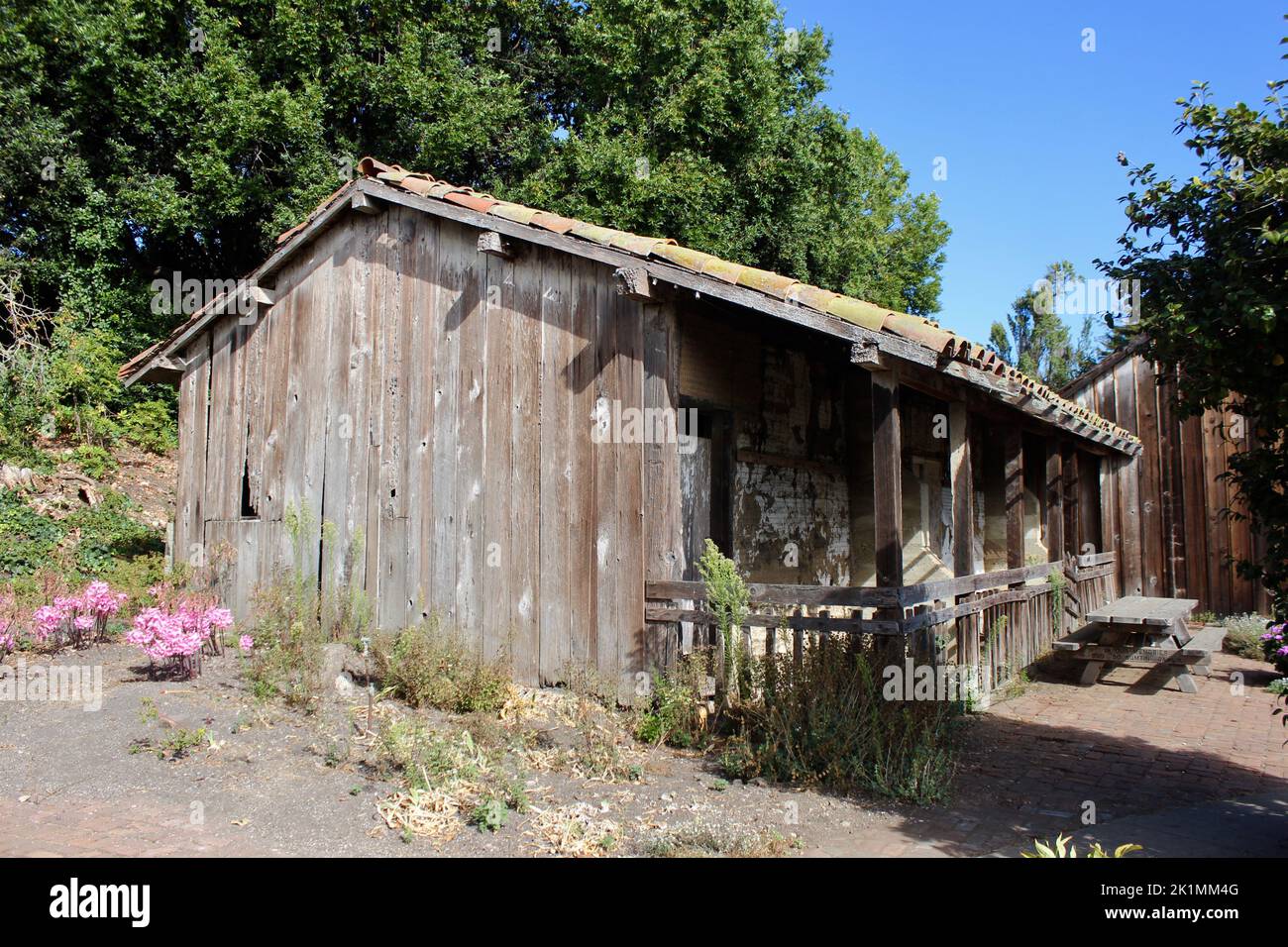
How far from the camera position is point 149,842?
4270mm

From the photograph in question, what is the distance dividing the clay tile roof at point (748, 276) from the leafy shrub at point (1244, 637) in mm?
5586

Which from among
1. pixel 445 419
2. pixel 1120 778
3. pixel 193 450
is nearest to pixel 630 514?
pixel 445 419

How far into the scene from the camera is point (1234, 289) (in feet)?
12.9

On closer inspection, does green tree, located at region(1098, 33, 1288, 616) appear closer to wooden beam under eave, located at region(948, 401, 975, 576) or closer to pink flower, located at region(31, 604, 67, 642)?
wooden beam under eave, located at region(948, 401, 975, 576)

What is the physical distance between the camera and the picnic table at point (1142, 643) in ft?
29.0

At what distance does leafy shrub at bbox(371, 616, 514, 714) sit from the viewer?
266 inches

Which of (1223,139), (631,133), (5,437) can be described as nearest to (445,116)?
(631,133)

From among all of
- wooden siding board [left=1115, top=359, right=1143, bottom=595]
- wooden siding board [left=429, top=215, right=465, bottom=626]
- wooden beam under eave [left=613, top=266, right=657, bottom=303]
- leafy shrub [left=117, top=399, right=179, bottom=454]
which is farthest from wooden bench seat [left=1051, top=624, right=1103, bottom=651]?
leafy shrub [left=117, top=399, right=179, bottom=454]

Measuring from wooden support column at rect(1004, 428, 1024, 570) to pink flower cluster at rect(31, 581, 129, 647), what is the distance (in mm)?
9308

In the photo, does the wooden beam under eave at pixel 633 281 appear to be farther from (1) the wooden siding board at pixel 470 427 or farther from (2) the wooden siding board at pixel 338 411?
(2) the wooden siding board at pixel 338 411

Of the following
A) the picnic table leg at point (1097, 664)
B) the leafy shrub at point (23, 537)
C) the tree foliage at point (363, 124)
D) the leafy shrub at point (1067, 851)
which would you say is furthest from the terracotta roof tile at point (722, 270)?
the tree foliage at point (363, 124)

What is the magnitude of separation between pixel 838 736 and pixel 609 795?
60.6 inches
